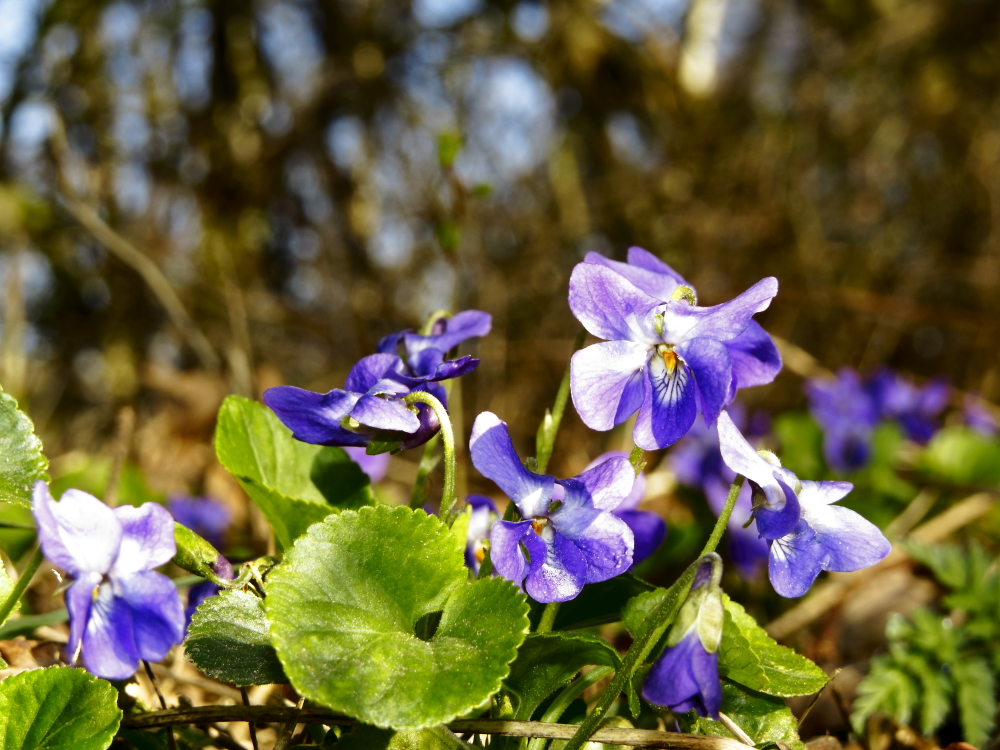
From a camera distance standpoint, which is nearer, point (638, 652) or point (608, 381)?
point (638, 652)

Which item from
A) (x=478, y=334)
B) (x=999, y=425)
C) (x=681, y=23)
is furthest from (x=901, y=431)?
(x=681, y=23)

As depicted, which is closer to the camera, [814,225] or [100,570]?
[100,570]

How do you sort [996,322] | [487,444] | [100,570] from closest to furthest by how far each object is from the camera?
[100,570]
[487,444]
[996,322]

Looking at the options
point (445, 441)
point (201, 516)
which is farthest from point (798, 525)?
point (201, 516)

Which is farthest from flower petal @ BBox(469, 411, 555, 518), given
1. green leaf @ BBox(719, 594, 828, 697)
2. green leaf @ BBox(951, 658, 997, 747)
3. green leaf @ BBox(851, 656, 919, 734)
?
green leaf @ BBox(951, 658, 997, 747)

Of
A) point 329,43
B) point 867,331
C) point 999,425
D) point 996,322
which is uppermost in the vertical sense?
point 329,43

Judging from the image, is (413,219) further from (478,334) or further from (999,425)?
(478,334)

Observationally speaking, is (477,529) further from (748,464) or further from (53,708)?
(53,708)

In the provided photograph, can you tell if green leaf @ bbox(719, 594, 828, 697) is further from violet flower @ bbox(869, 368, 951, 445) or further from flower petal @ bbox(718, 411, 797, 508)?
violet flower @ bbox(869, 368, 951, 445)
